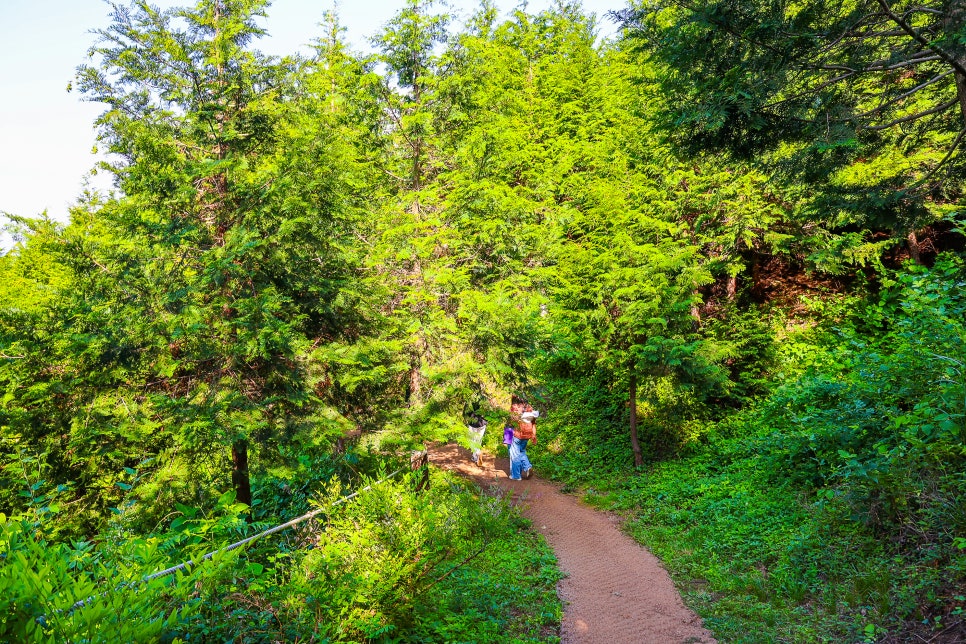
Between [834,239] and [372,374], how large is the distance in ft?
34.2

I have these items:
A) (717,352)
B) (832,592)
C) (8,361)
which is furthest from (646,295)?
(8,361)

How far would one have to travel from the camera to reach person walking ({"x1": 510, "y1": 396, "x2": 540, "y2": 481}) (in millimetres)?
11992

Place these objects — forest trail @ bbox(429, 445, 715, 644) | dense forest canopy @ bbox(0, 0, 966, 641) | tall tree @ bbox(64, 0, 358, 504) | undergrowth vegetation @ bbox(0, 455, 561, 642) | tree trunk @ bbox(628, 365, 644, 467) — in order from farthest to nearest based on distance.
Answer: tree trunk @ bbox(628, 365, 644, 467), tall tree @ bbox(64, 0, 358, 504), forest trail @ bbox(429, 445, 715, 644), dense forest canopy @ bbox(0, 0, 966, 641), undergrowth vegetation @ bbox(0, 455, 561, 642)

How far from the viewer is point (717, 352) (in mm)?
11031

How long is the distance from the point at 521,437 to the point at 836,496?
678 cm

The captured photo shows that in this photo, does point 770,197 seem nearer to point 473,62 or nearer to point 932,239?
point 932,239

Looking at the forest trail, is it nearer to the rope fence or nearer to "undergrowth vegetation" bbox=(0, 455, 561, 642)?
"undergrowth vegetation" bbox=(0, 455, 561, 642)

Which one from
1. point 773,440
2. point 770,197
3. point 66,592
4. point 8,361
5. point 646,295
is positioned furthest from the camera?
point 770,197

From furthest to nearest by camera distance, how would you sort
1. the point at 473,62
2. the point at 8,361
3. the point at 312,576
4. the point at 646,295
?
the point at 473,62 → the point at 646,295 → the point at 8,361 → the point at 312,576

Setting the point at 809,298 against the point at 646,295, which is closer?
the point at 646,295

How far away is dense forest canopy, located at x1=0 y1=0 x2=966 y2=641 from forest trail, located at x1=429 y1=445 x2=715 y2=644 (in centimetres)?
35

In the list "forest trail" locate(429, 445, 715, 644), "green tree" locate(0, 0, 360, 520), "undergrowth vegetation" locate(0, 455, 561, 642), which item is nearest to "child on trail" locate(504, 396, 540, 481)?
"forest trail" locate(429, 445, 715, 644)

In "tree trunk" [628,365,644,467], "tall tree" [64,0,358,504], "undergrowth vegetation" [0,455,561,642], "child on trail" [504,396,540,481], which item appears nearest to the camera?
"undergrowth vegetation" [0,455,561,642]

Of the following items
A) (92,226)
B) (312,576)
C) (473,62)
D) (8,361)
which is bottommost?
(312,576)
